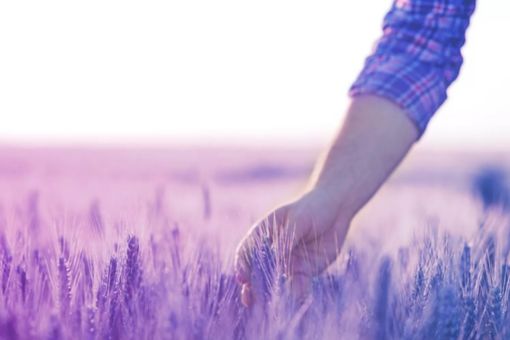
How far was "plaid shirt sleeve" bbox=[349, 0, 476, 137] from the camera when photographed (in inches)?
88.7

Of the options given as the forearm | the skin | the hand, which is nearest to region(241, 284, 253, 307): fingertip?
the hand

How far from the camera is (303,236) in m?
2.20

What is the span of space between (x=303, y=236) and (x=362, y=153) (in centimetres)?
18

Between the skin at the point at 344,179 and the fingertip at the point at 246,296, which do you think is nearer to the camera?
the fingertip at the point at 246,296

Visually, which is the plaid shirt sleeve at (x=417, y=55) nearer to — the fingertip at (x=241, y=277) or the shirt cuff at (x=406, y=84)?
the shirt cuff at (x=406, y=84)

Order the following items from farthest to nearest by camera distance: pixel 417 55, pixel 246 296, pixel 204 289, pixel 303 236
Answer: pixel 417 55, pixel 303 236, pixel 246 296, pixel 204 289

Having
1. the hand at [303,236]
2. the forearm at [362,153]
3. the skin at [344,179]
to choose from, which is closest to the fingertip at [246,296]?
the hand at [303,236]

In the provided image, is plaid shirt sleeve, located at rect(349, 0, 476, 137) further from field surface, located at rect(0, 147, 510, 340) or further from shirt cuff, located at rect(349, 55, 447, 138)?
field surface, located at rect(0, 147, 510, 340)

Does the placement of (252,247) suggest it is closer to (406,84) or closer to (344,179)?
(344,179)

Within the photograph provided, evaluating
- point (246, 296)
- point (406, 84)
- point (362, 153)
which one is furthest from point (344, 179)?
point (246, 296)

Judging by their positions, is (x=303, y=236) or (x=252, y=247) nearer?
(x=252, y=247)

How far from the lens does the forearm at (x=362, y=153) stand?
7.27 feet

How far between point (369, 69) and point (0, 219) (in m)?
0.71

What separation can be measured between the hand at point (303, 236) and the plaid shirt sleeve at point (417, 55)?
0.22m
